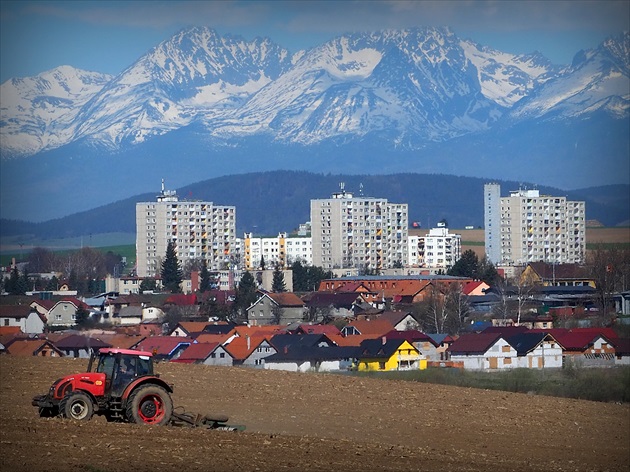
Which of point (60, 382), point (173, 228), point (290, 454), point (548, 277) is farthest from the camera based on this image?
point (173, 228)

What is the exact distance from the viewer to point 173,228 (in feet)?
199

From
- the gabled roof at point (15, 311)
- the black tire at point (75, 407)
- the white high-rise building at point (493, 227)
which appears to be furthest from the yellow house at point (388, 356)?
the white high-rise building at point (493, 227)

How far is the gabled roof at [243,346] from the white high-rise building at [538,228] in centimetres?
3281

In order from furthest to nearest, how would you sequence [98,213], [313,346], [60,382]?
1. [98,213]
2. [313,346]
3. [60,382]

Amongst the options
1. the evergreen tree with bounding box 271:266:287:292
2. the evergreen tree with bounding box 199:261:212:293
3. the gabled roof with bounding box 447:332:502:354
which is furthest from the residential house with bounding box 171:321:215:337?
the evergreen tree with bounding box 199:261:212:293

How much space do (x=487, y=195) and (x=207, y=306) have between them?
121 ft

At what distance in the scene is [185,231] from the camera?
60.8 meters

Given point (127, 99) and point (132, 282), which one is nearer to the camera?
point (132, 282)

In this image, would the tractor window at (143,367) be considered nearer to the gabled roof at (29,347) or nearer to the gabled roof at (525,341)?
the gabled roof at (29,347)

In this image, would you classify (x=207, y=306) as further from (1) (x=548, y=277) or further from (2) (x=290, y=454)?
(2) (x=290, y=454)

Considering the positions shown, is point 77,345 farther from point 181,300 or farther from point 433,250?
point 433,250

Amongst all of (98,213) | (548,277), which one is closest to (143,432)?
(548,277)

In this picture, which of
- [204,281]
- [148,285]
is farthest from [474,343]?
[204,281]

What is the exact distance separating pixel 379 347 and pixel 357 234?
31841 mm
